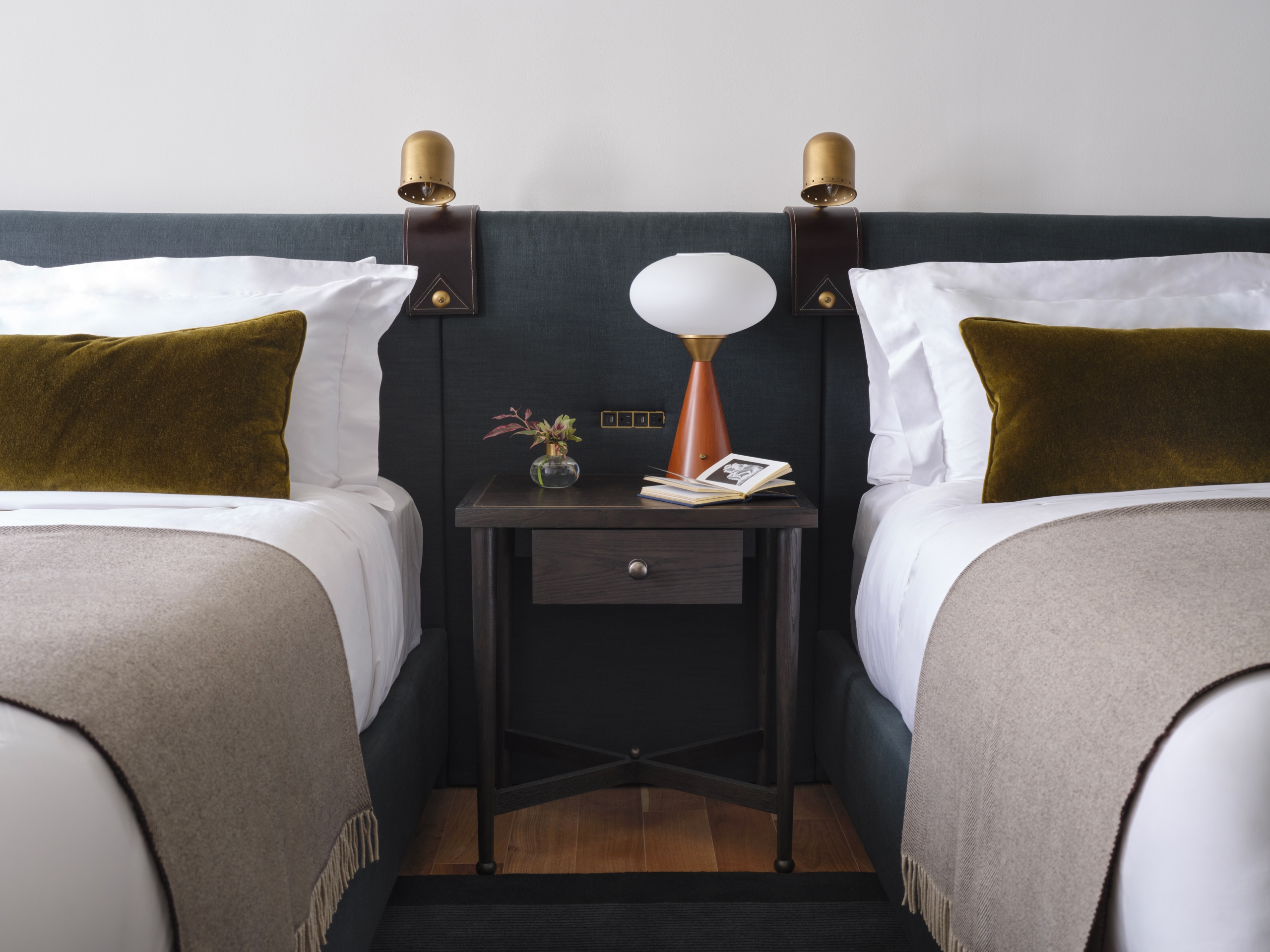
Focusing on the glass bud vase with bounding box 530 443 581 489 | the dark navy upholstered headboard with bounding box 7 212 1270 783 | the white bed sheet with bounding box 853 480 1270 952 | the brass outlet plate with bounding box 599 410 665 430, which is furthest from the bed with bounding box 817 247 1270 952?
the glass bud vase with bounding box 530 443 581 489

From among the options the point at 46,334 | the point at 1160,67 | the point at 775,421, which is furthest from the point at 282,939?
the point at 1160,67

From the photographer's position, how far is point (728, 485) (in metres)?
A: 1.41

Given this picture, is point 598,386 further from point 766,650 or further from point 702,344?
point 766,650

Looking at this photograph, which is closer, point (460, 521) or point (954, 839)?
point (954, 839)

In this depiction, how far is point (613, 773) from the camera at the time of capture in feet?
4.99

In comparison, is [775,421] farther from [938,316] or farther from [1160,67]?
[1160,67]

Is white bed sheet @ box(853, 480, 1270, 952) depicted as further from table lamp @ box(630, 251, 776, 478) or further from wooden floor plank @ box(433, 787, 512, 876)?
wooden floor plank @ box(433, 787, 512, 876)

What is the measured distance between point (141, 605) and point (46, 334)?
854 millimetres

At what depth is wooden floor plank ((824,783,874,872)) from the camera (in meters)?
1.49

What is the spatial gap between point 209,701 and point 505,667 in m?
0.90

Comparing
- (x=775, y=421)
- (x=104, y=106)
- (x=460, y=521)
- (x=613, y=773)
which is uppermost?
(x=104, y=106)

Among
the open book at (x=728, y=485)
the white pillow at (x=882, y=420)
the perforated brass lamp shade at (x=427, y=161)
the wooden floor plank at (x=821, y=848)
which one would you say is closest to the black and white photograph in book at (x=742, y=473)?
the open book at (x=728, y=485)

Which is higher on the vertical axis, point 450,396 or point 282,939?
point 450,396

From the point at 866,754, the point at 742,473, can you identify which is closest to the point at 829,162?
the point at 742,473
